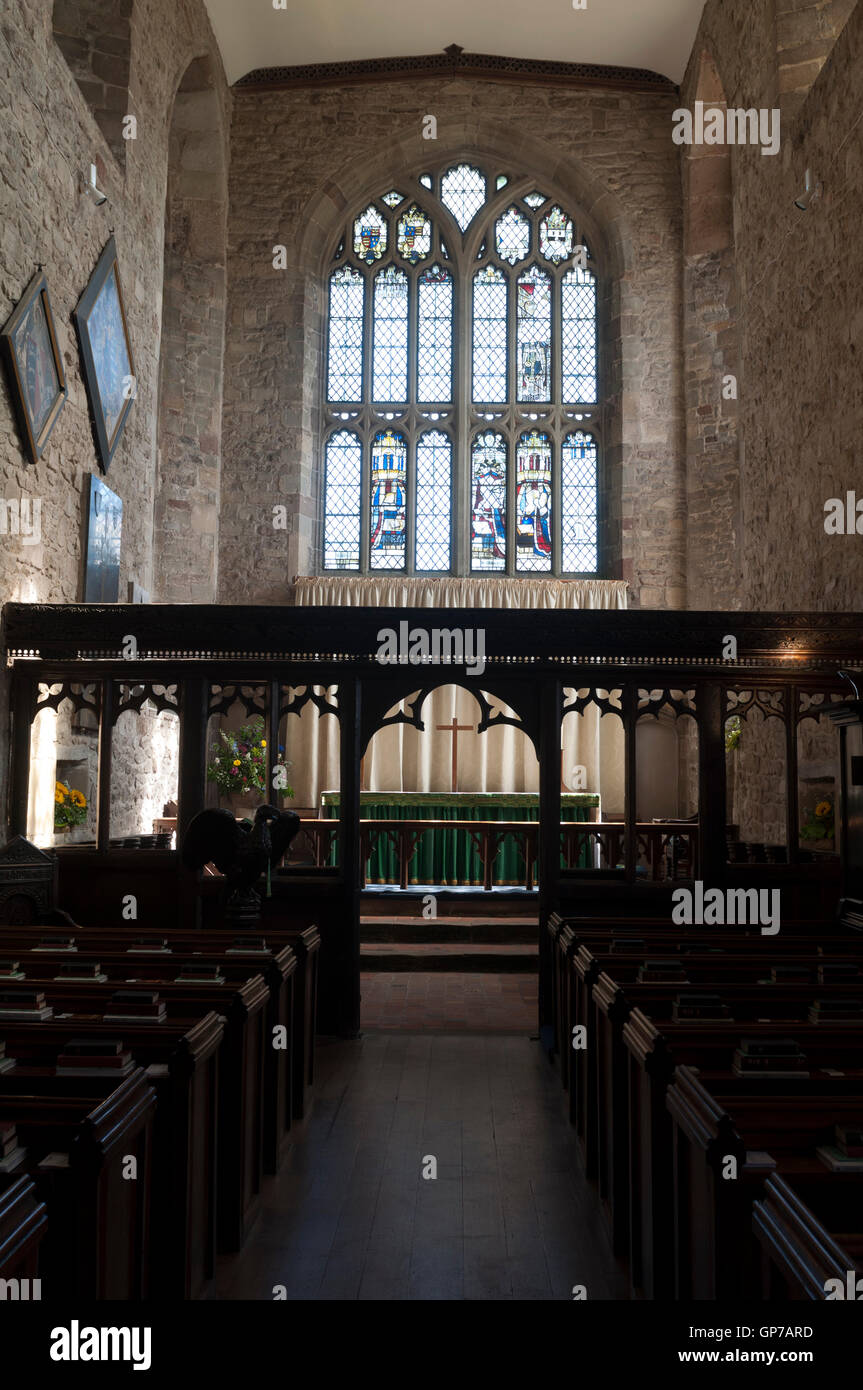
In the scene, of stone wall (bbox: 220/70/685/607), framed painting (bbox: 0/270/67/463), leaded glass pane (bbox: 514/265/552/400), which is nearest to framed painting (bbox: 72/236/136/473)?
framed painting (bbox: 0/270/67/463)

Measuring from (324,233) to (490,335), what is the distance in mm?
2473

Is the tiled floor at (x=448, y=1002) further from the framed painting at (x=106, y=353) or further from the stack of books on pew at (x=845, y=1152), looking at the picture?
the framed painting at (x=106, y=353)

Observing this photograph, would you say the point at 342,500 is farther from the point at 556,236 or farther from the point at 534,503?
the point at 556,236

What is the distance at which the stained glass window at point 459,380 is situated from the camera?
551 inches

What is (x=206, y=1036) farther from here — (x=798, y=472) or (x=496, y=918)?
(x=798, y=472)

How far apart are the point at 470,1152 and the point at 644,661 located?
140 inches

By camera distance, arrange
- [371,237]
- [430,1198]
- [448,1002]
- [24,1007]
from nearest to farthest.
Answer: [24,1007] < [430,1198] < [448,1002] < [371,237]

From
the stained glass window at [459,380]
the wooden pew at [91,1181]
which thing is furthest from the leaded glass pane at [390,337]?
the wooden pew at [91,1181]

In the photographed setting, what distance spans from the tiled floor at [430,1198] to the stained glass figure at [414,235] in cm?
1157

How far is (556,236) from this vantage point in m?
14.3

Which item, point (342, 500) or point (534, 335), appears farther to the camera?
point (534, 335)

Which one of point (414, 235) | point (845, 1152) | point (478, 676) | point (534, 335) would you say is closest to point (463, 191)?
point (414, 235)

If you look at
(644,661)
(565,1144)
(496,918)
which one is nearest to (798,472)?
(644,661)

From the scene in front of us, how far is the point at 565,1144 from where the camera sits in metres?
4.58
